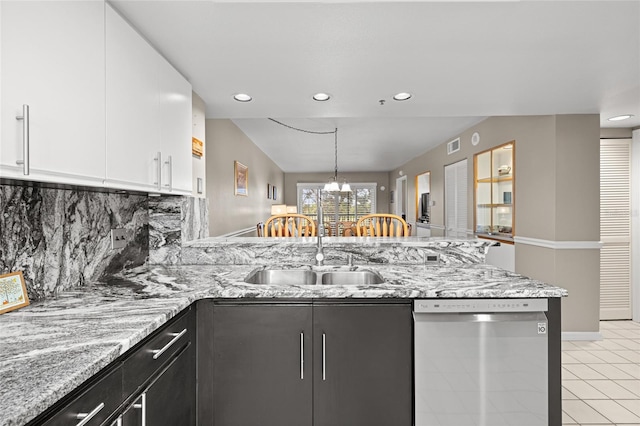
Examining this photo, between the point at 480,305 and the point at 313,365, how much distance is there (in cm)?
81

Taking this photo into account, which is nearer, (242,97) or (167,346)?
(167,346)

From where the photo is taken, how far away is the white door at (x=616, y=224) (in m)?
4.19

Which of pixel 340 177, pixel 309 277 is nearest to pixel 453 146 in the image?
pixel 309 277

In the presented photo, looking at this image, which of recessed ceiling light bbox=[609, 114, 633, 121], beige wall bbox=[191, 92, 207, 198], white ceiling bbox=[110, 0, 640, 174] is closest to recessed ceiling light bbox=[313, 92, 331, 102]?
white ceiling bbox=[110, 0, 640, 174]

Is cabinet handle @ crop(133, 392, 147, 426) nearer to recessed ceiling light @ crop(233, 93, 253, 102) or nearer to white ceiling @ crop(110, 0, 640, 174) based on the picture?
white ceiling @ crop(110, 0, 640, 174)

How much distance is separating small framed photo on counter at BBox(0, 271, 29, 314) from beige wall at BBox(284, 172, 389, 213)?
10079mm

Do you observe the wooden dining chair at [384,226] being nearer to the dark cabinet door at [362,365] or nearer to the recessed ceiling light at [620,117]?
the dark cabinet door at [362,365]

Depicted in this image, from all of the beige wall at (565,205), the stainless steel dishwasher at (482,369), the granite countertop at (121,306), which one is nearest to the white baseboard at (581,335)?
the beige wall at (565,205)

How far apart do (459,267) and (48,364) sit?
2.08 meters

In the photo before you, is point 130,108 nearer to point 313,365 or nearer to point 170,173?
point 170,173

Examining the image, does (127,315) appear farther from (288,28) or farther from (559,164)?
(559,164)

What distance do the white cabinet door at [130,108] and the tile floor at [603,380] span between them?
112 inches

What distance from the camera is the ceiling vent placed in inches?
217

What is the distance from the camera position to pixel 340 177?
1170 cm
